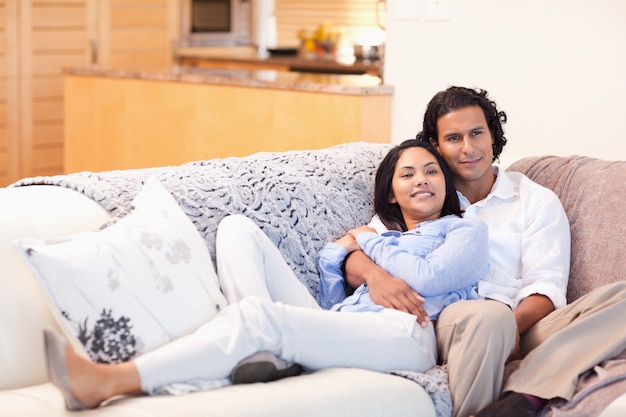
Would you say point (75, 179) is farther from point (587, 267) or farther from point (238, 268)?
point (587, 267)

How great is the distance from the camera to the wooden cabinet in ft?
19.5

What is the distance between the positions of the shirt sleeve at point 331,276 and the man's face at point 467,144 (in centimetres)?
43

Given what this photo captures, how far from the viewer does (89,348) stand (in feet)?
6.95

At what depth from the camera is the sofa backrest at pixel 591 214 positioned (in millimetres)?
2773

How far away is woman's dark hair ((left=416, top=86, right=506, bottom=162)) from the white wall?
72cm

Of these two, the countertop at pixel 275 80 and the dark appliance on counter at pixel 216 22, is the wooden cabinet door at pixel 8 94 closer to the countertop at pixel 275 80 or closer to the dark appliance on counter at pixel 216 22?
the countertop at pixel 275 80

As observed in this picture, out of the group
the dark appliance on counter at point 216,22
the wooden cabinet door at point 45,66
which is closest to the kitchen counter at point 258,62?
the dark appliance on counter at point 216,22

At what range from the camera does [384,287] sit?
2.56 meters

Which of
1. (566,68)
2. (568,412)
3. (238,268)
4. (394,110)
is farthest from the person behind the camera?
(394,110)

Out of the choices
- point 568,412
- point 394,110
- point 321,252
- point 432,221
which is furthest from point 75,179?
point 394,110

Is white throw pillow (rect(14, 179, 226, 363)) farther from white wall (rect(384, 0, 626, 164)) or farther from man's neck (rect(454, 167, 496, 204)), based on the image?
white wall (rect(384, 0, 626, 164))

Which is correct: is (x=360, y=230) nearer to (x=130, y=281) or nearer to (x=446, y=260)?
(x=446, y=260)

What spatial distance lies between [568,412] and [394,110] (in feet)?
7.17

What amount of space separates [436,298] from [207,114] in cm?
249
